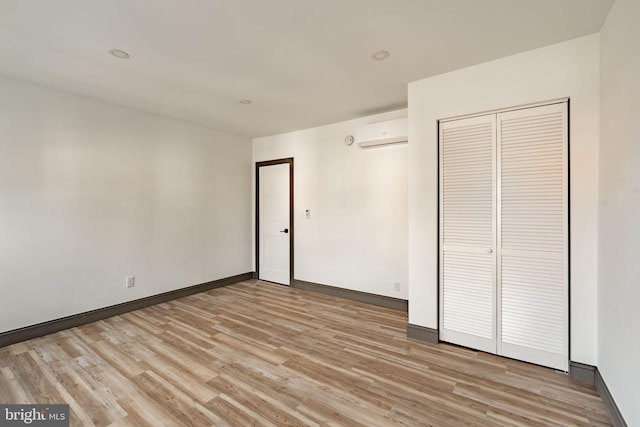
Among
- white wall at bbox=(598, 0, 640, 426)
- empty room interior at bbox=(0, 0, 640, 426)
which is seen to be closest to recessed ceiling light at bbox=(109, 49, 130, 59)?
empty room interior at bbox=(0, 0, 640, 426)

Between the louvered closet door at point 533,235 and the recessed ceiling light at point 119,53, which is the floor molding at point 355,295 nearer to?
the louvered closet door at point 533,235

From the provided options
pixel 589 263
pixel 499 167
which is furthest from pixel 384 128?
pixel 589 263

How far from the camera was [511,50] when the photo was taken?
92.1 inches

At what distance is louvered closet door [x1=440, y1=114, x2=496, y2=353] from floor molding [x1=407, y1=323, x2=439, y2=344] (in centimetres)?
8

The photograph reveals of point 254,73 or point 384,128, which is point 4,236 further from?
point 384,128

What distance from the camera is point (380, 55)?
7.92 ft

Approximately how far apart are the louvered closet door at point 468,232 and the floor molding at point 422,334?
0.28 feet

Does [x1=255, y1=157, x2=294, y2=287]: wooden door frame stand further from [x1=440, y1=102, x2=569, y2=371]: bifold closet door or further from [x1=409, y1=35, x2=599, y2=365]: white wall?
[x1=440, y1=102, x2=569, y2=371]: bifold closet door

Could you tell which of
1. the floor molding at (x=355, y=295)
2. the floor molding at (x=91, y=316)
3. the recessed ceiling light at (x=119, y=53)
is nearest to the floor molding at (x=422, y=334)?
the floor molding at (x=355, y=295)

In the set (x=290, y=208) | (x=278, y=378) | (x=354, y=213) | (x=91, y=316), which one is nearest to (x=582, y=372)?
(x=278, y=378)

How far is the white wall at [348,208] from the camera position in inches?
149

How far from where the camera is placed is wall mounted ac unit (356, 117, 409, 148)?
3.50m

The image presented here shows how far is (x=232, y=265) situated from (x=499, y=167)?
4220 millimetres

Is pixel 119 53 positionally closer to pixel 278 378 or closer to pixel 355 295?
pixel 278 378
